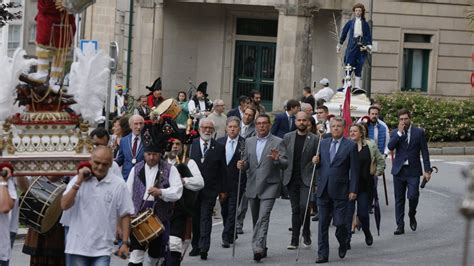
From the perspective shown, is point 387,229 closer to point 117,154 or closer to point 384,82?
point 117,154

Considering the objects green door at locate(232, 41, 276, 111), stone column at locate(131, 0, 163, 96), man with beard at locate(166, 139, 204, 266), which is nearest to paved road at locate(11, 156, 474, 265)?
man with beard at locate(166, 139, 204, 266)

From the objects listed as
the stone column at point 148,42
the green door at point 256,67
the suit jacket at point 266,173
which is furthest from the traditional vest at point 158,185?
the green door at point 256,67

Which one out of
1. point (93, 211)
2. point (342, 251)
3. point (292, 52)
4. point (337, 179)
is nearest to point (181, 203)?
point (93, 211)

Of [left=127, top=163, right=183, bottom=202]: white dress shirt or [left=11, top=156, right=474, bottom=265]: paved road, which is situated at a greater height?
[left=127, top=163, right=183, bottom=202]: white dress shirt

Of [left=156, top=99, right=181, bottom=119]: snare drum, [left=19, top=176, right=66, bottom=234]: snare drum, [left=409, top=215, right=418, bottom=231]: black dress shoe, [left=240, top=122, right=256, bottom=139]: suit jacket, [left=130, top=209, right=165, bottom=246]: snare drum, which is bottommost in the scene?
[left=409, top=215, right=418, bottom=231]: black dress shoe

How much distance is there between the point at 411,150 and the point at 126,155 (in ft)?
16.9

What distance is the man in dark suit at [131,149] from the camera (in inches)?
780

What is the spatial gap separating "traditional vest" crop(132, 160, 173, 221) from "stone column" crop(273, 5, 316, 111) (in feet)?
104

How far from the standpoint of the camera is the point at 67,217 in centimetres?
1334

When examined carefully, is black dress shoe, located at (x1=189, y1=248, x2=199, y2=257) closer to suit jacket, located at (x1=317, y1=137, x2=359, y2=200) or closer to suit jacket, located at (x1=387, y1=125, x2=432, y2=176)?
suit jacket, located at (x1=317, y1=137, x2=359, y2=200)

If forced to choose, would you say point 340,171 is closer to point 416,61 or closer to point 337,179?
point 337,179

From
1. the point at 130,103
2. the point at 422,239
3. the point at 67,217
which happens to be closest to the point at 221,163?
the point at 422,239

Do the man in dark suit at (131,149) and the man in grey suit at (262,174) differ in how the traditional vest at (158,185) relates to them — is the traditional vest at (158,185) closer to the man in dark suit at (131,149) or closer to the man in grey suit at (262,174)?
the man in dark suit at (131,149)

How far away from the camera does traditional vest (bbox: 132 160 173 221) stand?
50.0 ft
